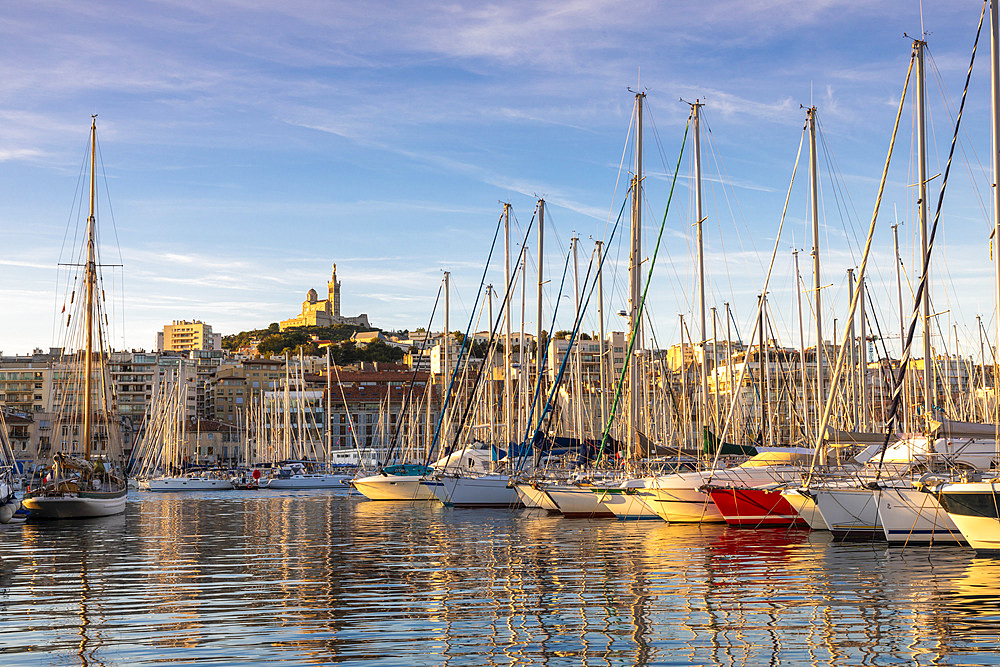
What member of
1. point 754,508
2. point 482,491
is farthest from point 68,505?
point 754,508

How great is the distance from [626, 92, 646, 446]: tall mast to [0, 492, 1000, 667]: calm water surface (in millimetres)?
5334

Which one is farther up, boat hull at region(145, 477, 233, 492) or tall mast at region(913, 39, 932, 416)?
tall mast at region(913, 39, 932, 416)

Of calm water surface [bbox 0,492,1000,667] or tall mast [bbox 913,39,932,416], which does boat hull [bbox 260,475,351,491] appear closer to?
calm water surface [bbox 0,492,1000,667]

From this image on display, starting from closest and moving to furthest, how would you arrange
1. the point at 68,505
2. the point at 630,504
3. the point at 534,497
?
the point at 630,504, the point at 68,505, the point at 534,497

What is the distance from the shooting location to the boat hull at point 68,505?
118 feet

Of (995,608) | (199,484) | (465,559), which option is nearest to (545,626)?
(995,608)

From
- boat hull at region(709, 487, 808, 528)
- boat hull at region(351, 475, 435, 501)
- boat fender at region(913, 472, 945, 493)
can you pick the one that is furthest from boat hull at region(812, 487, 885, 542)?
boat hull at region(351, 475, 435, 501)

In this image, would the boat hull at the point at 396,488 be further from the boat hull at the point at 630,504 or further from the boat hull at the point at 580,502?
the boat hull at the point at 630,504

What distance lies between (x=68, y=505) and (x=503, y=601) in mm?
25249

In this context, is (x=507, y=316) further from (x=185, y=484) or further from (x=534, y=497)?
(x=185, y=484)

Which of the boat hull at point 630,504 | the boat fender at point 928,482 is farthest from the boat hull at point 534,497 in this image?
the boat fender at point 928,482

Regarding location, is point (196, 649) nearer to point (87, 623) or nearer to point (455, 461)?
point (87, 623)

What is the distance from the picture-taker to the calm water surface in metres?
11.7

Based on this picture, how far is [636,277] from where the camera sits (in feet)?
109
